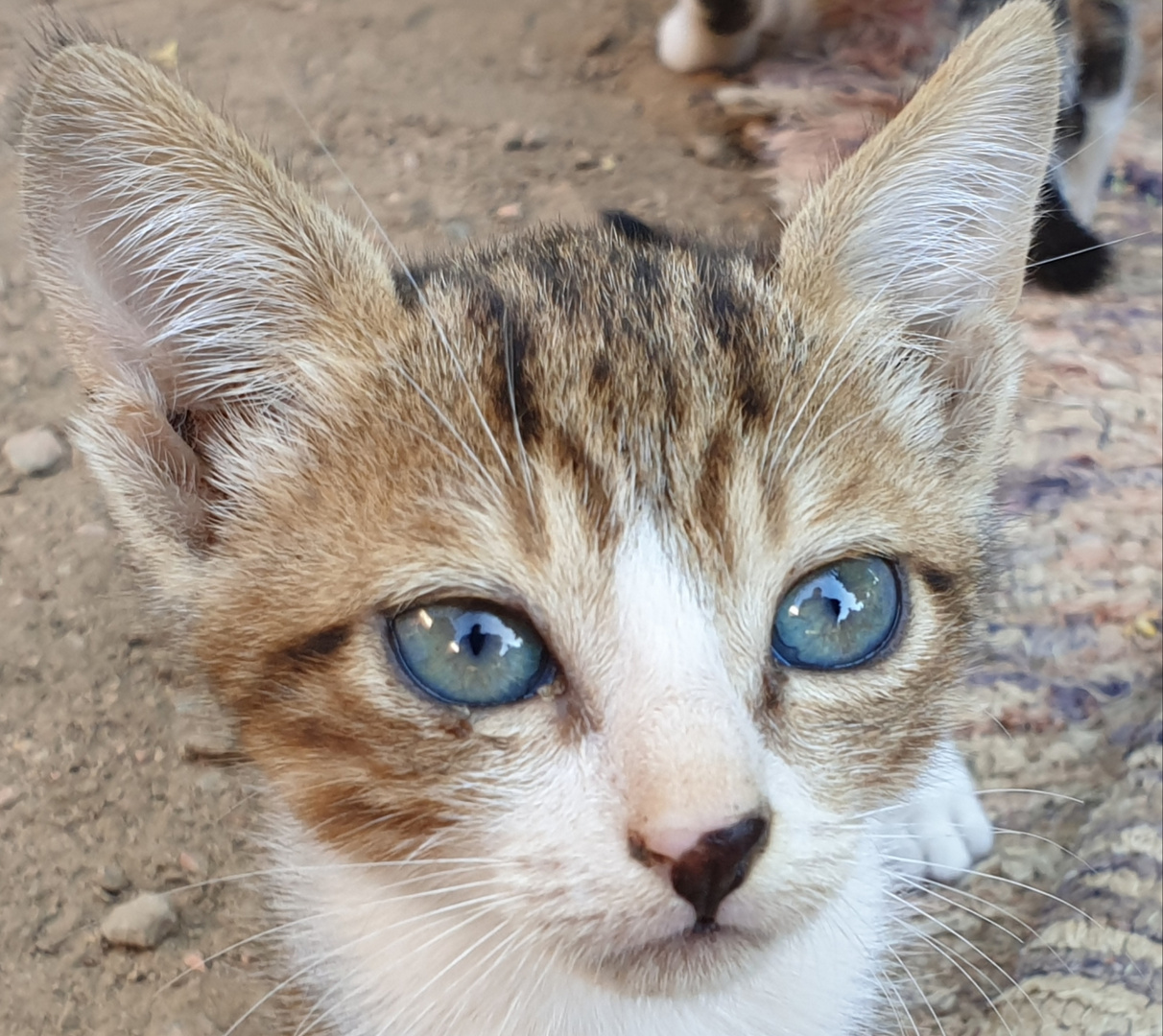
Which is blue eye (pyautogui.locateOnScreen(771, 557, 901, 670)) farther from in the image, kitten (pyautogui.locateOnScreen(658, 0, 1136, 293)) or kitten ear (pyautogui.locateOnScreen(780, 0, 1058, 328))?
kitten (pyautogui.locateOnScreen(658, 0, 1136, 293))

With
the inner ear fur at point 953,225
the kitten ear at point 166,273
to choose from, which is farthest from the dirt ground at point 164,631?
the inner ear fur at point 953,225

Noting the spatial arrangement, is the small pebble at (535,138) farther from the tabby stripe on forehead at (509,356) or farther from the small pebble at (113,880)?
the small pebble at (113,880)

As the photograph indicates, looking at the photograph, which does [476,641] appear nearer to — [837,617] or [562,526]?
[562,526]

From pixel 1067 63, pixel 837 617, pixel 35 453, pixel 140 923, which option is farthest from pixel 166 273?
pixel 1067 63

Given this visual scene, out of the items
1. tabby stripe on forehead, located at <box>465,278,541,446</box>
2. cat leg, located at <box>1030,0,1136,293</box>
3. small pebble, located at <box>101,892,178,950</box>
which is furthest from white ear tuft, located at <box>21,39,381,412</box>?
cat leg, located at <box>1030,0,1136,293</box>

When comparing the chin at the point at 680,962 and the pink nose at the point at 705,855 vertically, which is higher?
the pink nose at the point at 705,855

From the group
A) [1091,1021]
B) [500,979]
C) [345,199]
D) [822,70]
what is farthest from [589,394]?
[822,70]
